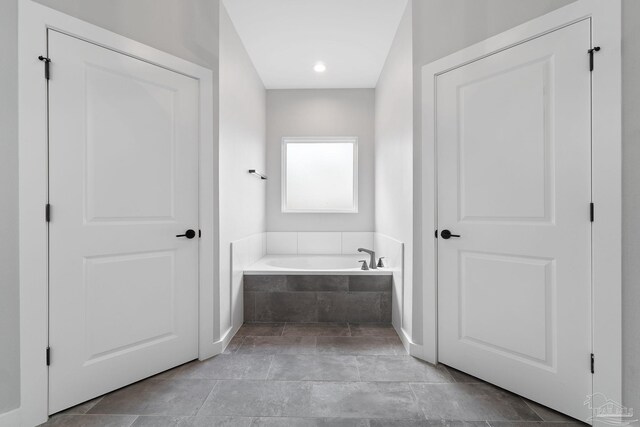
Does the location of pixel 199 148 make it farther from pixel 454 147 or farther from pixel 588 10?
pixel 588 10

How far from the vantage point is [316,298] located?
2.89 meters

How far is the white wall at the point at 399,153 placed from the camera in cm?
232

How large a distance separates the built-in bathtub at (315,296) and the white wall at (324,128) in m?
1.21

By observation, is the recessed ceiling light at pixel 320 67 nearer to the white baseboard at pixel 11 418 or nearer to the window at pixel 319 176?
the window at pixel 319 176

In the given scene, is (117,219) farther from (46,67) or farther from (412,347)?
(412,347)

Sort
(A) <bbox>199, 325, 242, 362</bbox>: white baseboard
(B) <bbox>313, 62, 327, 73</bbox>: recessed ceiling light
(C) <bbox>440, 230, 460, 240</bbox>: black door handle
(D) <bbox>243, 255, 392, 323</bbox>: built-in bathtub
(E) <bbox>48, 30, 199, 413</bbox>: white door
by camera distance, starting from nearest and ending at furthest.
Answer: (E) <bbox>48, 30, 199, 413</bbox>: white door → (C) <bbox>440, 230, 460, 240</bbox>: black door handle → (A) <bbox>199, 325, 242, 362</bbox>: white baseboard → (D) <bbox>243, 255, 392, 323</bbox>: built-in bathtub → (B) <bbox>313, 62, 327, 73</bbox>: recessed ceiling light

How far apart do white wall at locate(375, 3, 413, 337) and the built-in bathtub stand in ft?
0.72

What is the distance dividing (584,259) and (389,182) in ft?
5.71

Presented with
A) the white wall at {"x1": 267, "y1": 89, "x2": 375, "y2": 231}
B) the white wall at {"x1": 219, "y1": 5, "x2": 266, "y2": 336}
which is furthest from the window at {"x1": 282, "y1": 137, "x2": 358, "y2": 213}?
the white wall at {"x1": 219, "y1": 5, "x2": 266, "y2": 336}

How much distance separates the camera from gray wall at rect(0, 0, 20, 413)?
56.1 inches

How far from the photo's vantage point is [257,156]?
141 inches

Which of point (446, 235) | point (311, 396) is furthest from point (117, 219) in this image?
point (446, 235)

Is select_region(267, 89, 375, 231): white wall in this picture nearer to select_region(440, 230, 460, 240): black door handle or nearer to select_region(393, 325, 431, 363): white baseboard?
select_region(393, 325, 431, 363): white baseboard
